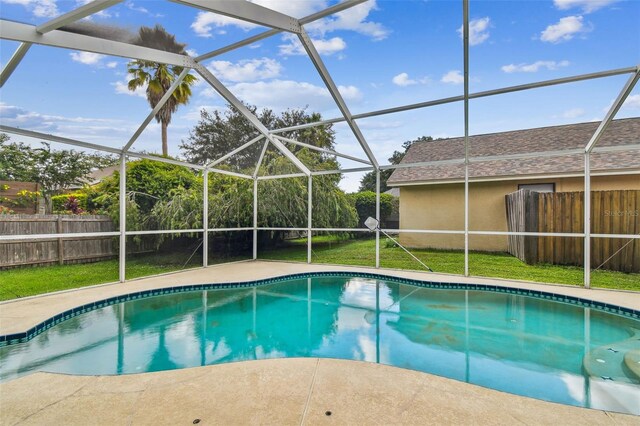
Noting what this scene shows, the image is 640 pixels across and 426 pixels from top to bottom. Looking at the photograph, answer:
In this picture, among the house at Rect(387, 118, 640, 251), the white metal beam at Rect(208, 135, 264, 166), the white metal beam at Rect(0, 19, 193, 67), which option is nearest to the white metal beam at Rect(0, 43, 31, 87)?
the white metal beam at Rect(0, 19, 193, 67)

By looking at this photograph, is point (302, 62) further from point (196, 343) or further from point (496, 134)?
point (496, 134)

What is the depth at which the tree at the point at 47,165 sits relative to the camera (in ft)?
25.2

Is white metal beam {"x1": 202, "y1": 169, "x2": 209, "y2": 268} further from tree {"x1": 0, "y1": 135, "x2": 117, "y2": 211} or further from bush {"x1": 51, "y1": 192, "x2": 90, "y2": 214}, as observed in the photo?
bush {"x1": 51, "y1": 192, "x2": 90, "y2": 214}

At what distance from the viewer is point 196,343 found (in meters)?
4.34

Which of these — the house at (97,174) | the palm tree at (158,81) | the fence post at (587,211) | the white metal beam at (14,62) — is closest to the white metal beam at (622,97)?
the fence post at (587,211)

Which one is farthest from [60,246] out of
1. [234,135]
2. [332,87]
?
[332,87]

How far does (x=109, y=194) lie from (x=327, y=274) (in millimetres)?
6648

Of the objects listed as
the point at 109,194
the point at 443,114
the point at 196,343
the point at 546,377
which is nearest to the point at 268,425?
the point at 196,343

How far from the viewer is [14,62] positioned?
4.12 m

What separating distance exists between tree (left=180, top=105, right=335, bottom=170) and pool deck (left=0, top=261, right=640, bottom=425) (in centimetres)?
570

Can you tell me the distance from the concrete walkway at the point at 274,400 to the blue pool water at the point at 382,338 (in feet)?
2.44

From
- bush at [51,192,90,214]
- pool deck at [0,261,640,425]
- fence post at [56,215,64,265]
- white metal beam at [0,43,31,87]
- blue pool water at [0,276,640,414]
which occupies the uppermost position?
white metal beam at [0,43,31,87]

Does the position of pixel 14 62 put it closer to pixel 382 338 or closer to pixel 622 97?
pixel 382 338

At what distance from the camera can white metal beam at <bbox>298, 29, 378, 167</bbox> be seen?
4668mm
